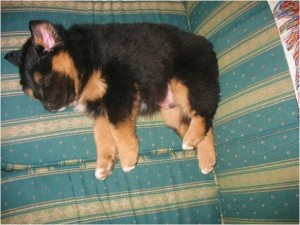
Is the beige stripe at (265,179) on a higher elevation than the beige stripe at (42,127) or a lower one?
lower

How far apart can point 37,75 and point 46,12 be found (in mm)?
850

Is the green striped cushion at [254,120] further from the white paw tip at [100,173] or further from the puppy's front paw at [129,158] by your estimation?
the white paw tip at [100,173]

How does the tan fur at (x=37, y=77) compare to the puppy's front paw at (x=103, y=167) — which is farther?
the puppy's front paw at (x=103, y=167)

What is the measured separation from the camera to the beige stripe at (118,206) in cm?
215

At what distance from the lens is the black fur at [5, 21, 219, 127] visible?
6.89 ft

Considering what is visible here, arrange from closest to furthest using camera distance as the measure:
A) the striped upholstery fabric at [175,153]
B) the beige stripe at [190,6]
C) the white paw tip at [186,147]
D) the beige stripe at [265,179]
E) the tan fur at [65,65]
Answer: the beige stripe at [265,179] < the striped upholstery fabric at [175,153] < the tan fur at [65,65] < the white paw tip at [186,147] < the beige stripe at [190,6]

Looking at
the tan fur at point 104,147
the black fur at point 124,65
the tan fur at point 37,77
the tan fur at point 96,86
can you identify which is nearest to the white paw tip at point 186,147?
the black fur at point 124,65

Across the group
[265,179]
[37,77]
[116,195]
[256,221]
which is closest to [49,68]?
[37,77]

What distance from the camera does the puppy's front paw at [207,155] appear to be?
7.86 ft

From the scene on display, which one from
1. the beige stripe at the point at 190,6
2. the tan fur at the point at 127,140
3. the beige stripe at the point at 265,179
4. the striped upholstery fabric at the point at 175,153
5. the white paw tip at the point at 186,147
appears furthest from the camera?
the beige stripe at the point at 190,6

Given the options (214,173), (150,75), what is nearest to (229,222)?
(214,173)

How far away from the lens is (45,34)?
2.03 meters

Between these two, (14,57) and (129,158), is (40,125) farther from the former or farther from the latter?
(129,158)

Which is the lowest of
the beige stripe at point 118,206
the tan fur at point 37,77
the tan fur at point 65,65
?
the beige stripe at point 118,206
